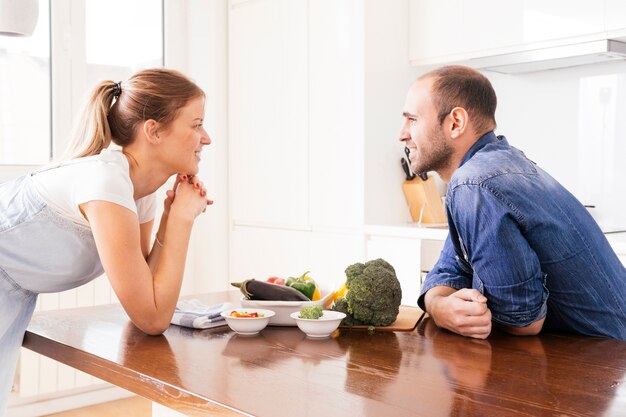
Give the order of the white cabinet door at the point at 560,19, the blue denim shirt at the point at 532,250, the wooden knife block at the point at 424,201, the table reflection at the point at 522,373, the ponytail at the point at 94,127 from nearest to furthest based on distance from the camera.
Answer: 1. the table reflection at the point at 522,373
2. the blue denim shirt at the point at 532,250
3. the ponytail at the point at 94,127
4. the white cabinet door at the point at 560,19
5. the wooden knife block at the point at 424,201

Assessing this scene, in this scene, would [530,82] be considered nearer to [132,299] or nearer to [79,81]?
[79,81]

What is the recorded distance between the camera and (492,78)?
4.01 metres

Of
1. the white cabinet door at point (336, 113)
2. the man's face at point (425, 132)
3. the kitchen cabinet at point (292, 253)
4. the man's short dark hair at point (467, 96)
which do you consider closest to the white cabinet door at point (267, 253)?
the kitchen cabinet at point (292, 253)

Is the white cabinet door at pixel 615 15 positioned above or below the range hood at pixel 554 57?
above

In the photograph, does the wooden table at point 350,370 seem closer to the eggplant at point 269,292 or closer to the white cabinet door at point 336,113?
the eggplant at point 269,292

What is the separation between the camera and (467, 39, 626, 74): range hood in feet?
10.5

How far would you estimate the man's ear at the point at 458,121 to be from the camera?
6.27 ft

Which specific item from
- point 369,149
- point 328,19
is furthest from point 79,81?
point 369,149

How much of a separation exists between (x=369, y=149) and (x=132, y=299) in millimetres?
2242

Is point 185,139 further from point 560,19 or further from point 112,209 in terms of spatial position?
point 560,19

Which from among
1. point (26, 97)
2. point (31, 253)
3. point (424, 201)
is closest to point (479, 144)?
point (31, 253)

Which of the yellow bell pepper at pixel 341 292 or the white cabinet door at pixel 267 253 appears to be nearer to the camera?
the yellow bell pepper at pixel 341 292

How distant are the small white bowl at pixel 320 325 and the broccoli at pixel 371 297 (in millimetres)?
62

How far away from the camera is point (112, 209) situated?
1.70m
